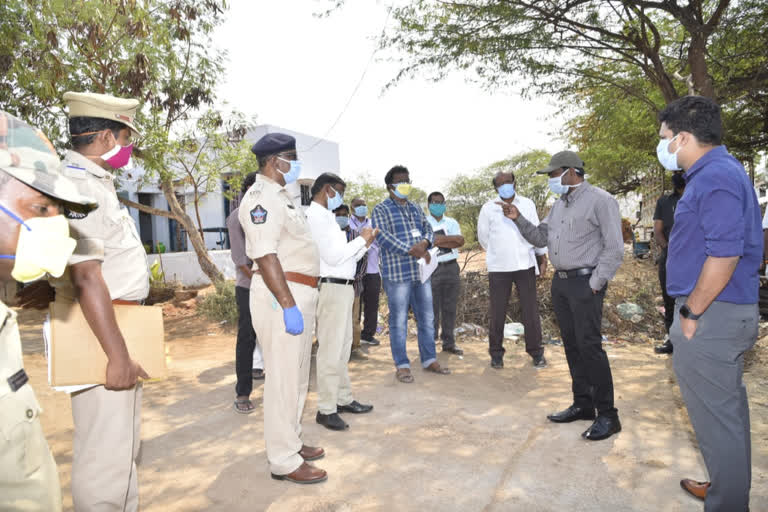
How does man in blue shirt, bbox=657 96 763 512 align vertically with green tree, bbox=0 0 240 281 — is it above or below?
below

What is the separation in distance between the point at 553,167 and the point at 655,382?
2.38 metres

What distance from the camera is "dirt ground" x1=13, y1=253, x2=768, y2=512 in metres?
2.79

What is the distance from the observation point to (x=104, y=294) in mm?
1887

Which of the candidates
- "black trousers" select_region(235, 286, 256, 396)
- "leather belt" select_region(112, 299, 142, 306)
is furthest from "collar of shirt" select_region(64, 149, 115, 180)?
"black trousers" select_region(235, 286, 256, 396)

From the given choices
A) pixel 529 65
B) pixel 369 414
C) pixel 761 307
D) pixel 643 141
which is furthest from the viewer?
pixel 643 141

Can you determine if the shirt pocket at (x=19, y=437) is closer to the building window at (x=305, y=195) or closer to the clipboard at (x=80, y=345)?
the clipboard at (x=80, y=345)

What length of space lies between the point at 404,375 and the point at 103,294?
3.53 meters

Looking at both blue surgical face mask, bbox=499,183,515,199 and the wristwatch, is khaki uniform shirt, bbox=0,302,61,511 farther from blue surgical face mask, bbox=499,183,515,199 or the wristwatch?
blue surgical face mask, bbox=499,183,515,199

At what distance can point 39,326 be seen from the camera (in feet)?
31.3

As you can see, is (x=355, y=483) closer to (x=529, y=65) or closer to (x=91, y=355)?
(x=91, y=355)

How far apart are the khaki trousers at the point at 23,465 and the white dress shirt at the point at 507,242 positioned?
466 centimetres

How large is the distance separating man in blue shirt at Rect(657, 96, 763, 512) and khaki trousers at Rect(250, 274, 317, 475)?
2.01 m

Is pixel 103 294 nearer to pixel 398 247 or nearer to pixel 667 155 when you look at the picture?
pixel 667 155

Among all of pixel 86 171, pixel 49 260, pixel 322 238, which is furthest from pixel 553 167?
pixel 49 260
